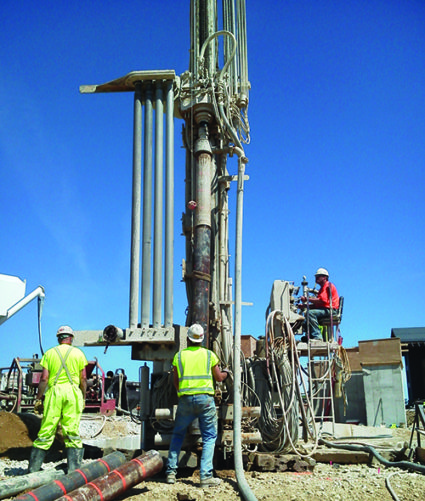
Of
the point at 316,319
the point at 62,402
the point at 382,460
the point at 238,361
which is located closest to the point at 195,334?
the point at 238,361

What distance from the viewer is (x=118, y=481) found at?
565 cm

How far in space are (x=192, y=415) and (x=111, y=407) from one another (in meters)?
11.4

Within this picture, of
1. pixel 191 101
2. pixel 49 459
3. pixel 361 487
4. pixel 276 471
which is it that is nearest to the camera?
pixel 361 487

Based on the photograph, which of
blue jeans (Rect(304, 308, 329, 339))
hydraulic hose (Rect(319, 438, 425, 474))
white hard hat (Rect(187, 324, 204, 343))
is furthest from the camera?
blue jeans (Rect(304, 308, 329, 339))

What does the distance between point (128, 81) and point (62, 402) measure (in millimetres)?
5271

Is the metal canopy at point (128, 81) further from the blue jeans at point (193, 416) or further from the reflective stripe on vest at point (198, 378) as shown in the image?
the blue jeans at point (193, 416)

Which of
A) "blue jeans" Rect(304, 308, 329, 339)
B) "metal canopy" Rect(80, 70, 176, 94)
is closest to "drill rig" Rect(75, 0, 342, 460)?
"metal canopy" Rect(80, 70, 176, 94)

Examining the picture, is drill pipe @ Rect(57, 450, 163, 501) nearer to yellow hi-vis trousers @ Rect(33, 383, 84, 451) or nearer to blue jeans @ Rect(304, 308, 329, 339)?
yellow hi-vis trousers @ Rect(33, 383, 84, 451)

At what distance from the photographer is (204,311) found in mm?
8547

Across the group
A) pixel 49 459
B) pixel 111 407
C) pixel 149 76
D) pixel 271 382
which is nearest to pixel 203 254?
pixel 271 382

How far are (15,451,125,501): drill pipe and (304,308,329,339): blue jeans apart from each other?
5995 mm

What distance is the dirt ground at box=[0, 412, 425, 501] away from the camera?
596 centimetres

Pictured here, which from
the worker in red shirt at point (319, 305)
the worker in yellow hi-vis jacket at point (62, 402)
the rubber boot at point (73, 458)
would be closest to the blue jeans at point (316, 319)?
the worker in red shirt at point (319, 305)

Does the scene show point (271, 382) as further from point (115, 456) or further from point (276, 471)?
point (115, 456)
